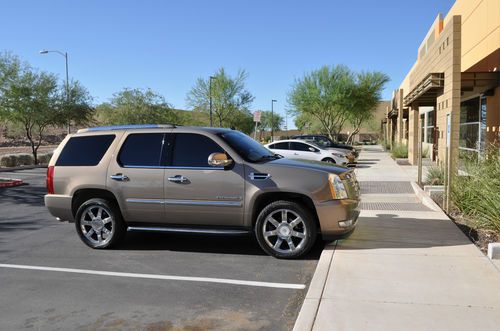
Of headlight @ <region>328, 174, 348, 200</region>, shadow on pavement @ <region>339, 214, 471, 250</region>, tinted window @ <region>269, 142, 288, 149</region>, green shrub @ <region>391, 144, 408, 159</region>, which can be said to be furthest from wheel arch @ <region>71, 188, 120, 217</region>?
green shrub @ <region>391, 144, 408, 159</region>

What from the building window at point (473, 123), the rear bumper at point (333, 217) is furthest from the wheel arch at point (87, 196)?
the building window at point (473, 123)

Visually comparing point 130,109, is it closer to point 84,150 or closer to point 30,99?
point 30,99

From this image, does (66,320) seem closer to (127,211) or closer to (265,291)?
(265,291)

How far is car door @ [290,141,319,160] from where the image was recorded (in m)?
20.7

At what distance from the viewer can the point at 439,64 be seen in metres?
15.0

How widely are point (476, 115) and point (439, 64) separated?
7566 mm

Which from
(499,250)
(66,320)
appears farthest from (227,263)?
(499,250)

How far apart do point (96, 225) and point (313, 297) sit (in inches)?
157

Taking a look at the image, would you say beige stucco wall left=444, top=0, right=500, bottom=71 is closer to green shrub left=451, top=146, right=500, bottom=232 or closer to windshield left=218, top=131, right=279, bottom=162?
green shrub left=451, top=146, right=500, bottom=232

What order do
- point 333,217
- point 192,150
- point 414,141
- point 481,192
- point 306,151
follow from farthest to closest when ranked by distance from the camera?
point 414,141
point 306,151
point 481,192
point 192,150
point 333,217

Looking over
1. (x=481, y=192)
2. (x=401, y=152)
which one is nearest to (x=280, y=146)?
(x=401, y=152)

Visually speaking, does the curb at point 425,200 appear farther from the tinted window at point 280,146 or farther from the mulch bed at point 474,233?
the tinted window at point 280,146

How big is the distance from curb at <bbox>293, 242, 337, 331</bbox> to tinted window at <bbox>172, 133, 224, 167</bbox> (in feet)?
7.09

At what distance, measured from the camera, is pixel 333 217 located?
6.45 meters
